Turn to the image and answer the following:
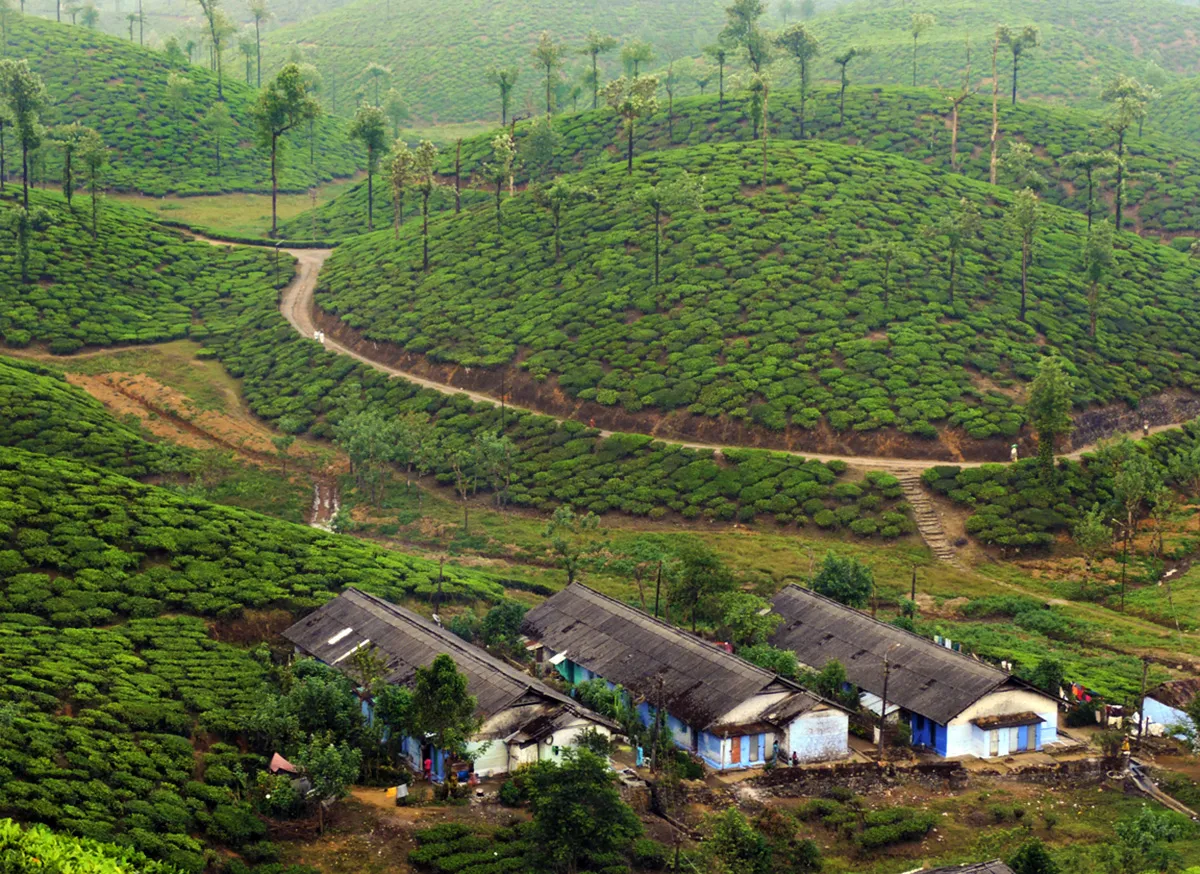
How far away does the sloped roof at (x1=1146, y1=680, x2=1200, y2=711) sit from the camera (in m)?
60.1

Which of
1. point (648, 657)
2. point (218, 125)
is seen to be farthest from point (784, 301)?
point (218, 125)

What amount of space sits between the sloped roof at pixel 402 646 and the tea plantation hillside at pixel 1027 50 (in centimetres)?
12566

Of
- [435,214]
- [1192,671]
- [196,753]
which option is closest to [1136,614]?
[1192,671]

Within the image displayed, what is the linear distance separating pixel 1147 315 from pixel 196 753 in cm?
8018

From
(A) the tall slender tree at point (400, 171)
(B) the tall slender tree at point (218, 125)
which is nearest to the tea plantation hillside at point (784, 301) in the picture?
(A) the tall slender tree at point (400, 171)

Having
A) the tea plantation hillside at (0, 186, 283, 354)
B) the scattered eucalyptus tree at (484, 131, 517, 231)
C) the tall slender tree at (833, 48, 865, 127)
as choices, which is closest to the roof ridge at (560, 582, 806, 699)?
the tea plantation hillside at (0, 186, 283, 354)

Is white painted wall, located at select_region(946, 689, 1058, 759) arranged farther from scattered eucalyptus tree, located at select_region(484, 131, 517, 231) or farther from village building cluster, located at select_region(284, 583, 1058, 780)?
scattered eucalyptus tree, located at select_region(484, 131, 517, 231)

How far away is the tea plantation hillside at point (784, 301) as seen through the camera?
92688 millimetres

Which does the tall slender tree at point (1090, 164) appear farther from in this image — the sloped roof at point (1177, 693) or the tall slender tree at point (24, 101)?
the tall slender tree at point (24, 101)

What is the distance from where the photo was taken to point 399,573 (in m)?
72.1

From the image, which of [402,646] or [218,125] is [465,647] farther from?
[218,125]

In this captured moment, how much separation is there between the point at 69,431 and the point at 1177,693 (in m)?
63.9

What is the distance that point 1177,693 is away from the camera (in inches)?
2393

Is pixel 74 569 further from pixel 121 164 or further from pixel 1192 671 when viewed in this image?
pixel 121 164
